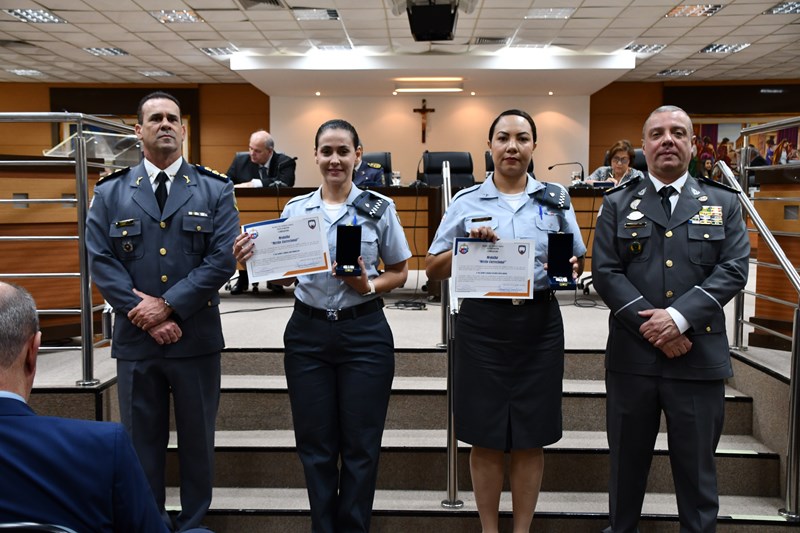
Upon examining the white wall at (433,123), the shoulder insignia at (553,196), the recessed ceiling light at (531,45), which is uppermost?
the recessed ceiling light at (531,45)

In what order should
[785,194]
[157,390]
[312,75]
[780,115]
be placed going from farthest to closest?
[780,115] < [312,75] < [785,194] < [157,390]

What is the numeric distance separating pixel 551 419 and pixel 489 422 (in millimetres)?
228

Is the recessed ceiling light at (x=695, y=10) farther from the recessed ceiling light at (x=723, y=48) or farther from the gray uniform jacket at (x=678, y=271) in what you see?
the gray uniform jacket at (x=678, y=271)

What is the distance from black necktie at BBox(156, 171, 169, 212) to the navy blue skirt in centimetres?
126

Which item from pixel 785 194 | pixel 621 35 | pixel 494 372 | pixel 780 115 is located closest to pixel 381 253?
pixel 494 372

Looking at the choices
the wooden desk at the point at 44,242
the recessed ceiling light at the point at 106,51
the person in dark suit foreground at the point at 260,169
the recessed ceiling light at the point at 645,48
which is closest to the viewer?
the wooden desk at the point at 44,242

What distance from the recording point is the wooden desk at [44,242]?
3592 millimetres

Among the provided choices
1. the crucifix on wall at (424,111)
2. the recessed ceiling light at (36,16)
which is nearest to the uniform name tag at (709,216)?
the recessed ceiling light at (36,16)

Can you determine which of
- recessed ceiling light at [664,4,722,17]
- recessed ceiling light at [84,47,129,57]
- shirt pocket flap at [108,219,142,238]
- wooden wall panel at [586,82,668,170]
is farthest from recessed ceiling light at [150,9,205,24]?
wooden wall panel at [586,82,668,170]

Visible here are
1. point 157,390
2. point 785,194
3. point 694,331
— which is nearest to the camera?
point 694,331

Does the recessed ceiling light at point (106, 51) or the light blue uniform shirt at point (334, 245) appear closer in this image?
the light blue uniform shirt at point (334, 245)

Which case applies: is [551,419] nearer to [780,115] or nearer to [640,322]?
[640,322]

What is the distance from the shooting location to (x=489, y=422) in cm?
250

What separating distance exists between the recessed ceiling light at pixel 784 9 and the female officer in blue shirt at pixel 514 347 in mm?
8437
